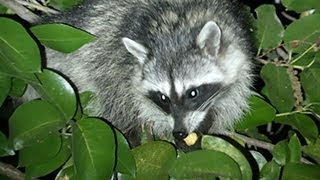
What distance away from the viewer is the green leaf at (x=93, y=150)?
1.50 m

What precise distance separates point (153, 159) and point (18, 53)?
0.53 metres

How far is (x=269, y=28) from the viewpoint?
205 cm

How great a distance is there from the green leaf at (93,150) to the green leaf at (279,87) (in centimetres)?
63

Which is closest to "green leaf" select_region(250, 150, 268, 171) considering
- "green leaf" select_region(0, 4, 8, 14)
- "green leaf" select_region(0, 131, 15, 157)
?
"green leaf" select_region(0, 131, 15, 157)

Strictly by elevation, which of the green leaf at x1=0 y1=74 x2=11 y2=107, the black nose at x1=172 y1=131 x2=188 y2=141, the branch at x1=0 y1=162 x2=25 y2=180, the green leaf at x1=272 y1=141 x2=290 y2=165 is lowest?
the branch at x1=0 y1=162 x2=25 y2=180

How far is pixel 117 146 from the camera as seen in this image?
1.69 meters

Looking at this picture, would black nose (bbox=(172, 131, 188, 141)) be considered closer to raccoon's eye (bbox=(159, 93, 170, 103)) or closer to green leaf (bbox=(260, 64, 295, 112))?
raccoon's eye (bbox=(159, 93, 170, 103))

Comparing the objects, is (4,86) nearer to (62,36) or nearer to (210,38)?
(62,36)

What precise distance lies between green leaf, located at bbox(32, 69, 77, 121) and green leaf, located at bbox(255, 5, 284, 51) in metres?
0.79

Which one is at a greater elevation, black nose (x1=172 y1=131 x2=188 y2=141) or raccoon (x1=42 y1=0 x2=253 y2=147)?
raccoon (x1=42 y1=0 x2=253 y2=147)

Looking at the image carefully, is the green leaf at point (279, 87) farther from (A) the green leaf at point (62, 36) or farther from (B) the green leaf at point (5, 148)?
(B) the green leaf at point (5, 148)

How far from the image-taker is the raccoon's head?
2.03m

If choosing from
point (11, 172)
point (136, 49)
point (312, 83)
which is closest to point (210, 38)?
point (136, 49)

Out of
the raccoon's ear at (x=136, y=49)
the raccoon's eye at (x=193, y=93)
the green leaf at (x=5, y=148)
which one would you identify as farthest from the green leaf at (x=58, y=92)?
the raccoon's eye at (x=193, y=93)
